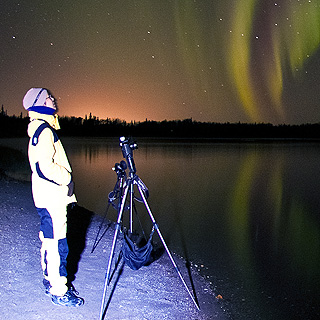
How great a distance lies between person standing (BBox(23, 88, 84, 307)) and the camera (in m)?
3.27

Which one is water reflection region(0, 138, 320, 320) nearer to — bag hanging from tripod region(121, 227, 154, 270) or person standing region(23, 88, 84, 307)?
bag hanging from tripod region(121, 227, 154, 270)

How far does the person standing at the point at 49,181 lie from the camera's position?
10.7ft

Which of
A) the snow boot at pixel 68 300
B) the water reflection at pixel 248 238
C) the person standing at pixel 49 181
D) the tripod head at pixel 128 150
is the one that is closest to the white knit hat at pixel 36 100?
the person standing at pixel 49 181

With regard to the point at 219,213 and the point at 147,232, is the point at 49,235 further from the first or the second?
the point at 219,213

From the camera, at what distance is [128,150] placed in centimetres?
418

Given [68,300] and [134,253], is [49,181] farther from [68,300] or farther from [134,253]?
[134,253]

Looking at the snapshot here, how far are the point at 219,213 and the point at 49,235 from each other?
10.4 meters

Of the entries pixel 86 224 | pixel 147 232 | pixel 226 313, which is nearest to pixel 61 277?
pixel 226 313

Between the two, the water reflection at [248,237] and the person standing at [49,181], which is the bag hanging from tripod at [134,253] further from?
the water reflection at [248,237]

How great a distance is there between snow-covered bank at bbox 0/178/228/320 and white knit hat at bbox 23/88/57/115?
6.04 ft

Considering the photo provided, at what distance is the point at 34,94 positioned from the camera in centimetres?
338

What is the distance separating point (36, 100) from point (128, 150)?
3.90ft

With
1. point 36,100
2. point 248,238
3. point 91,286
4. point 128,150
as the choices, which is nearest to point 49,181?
point 36,100

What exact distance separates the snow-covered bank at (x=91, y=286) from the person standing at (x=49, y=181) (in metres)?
0.31
